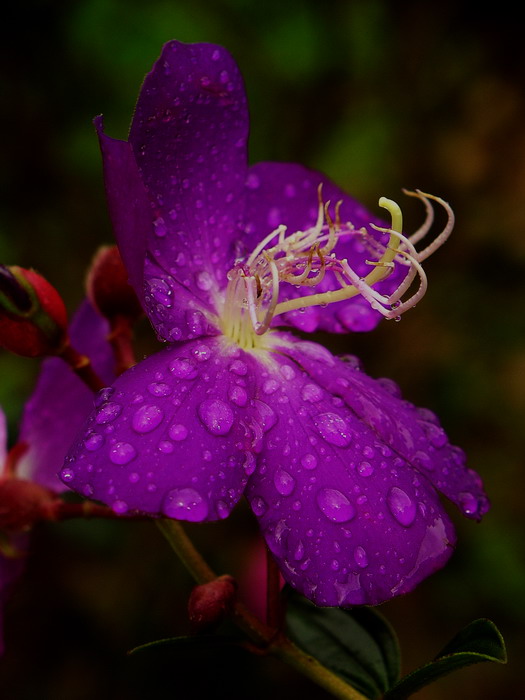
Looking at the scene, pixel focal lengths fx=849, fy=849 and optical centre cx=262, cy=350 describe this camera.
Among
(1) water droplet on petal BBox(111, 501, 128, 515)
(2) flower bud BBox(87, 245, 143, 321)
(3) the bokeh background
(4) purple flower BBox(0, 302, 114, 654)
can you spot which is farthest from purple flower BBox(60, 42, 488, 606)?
(3) the bokeh background

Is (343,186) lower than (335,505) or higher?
lower

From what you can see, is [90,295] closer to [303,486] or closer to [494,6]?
[303,486]

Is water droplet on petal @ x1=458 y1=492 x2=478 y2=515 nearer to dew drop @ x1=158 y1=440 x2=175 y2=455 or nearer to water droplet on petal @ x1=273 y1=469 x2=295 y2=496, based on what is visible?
water droplet on petal @ x1=273 y1=469 x2=295 y2=496

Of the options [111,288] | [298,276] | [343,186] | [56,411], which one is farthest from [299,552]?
[343,186]

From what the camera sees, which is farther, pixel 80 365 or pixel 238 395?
pixel 80 365

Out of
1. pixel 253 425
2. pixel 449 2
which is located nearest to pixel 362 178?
pixel 449 2

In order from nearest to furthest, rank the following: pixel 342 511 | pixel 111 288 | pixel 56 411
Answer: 1. pixel 342 511
2. pixel 111 288
3. pixel 56 411

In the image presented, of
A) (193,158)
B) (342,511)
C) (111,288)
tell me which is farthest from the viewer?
(111,288)

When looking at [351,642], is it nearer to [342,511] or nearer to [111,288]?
[342,511]

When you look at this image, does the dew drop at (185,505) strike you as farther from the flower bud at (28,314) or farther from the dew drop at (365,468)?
the flower bud at (28,314)
